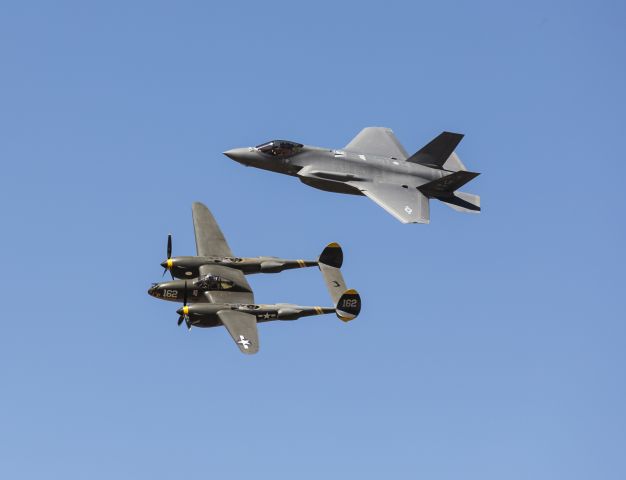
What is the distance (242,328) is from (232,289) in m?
4.93

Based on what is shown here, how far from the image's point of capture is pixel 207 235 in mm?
84250

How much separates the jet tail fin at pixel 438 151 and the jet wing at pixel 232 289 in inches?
607

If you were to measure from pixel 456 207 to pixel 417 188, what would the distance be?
10.1 ft

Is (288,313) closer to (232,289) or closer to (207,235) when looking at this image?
(232,289)

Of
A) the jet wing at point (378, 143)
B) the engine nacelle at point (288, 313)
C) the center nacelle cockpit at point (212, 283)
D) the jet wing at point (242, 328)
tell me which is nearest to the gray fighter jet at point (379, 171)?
the jet wing at point (378, 143)

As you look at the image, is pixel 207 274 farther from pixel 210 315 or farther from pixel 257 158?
pixel 257 158

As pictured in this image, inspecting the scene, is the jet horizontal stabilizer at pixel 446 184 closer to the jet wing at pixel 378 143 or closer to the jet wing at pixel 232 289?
the jet wing at pixel 378 143

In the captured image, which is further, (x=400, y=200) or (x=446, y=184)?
(x=446, y=184)

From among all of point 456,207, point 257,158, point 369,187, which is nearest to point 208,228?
point 257,158

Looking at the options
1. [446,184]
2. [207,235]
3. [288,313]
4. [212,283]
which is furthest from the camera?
[207,235]

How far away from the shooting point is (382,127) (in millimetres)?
91875

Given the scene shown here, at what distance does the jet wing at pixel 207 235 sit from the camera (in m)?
83.0

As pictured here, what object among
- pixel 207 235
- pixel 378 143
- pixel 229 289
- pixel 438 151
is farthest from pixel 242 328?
pixel 378 143

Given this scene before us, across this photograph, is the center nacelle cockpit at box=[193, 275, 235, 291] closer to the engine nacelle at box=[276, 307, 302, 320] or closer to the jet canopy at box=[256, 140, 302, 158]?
the engine nacelle at box=[276, 307, 302, 320]
